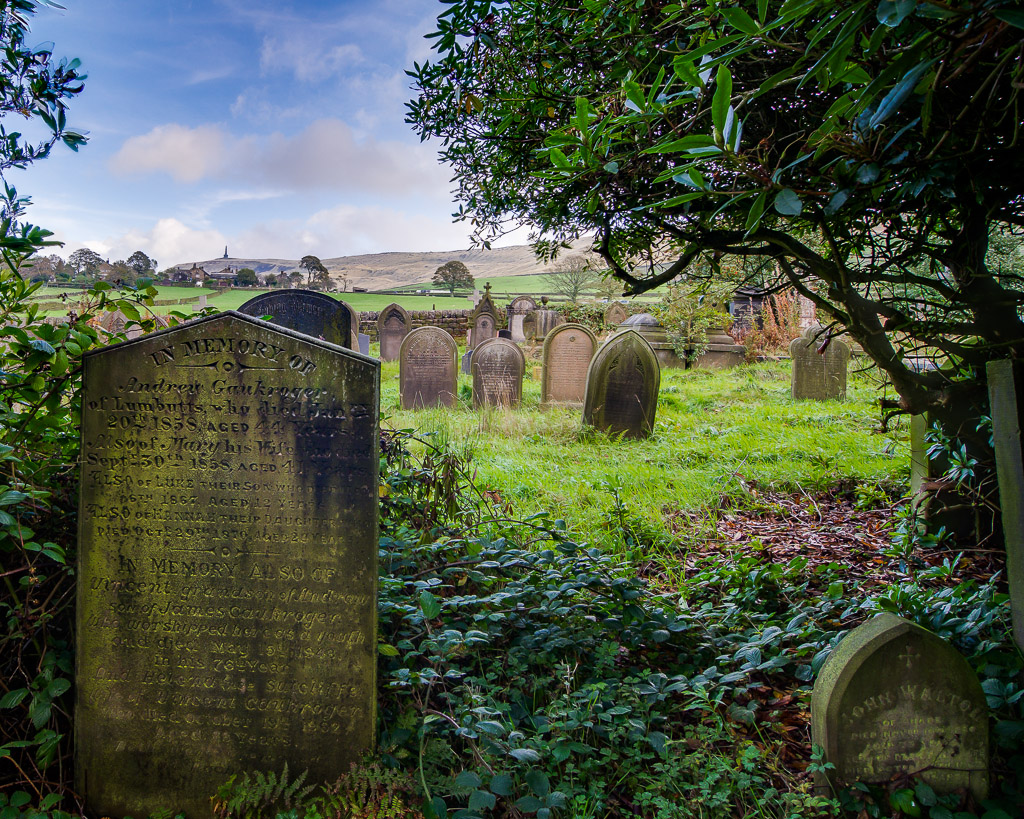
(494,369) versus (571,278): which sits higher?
(571,278)

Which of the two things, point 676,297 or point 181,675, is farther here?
point 676,297

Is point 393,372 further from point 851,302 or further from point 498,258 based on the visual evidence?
point 498,258

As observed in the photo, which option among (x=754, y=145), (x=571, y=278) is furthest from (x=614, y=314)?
(x=754, y=145)

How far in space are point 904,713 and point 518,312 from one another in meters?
23.4

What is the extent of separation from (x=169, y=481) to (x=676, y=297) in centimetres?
1354

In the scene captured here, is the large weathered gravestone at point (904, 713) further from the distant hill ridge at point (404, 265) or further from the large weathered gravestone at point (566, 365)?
the distant hill ridge at point (404, 265)

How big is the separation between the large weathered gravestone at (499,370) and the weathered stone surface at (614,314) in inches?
441

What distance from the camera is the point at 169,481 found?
2.22 meters

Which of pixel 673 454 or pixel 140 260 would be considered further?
pixel 140 260

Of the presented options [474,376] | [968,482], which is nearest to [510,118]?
[968,482]

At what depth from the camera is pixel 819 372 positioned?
34.0 ft

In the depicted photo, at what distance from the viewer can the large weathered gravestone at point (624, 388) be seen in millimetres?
7820

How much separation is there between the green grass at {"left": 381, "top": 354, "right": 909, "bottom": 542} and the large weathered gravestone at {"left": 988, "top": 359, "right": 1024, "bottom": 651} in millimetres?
2346

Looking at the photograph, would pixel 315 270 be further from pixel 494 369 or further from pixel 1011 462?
pixel 1011 462
